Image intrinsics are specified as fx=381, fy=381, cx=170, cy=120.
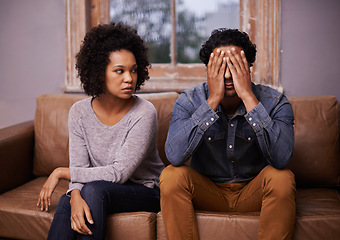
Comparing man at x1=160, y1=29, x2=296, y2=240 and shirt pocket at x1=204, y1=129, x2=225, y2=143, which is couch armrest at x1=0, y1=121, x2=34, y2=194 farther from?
shirt pocket at x1=204, y1=129, x2=225, y2=143

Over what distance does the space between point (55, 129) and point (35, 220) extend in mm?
669

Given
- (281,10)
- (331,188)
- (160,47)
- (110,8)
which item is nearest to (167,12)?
(160,47)

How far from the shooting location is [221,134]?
1.67m

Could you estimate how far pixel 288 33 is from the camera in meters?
2.44

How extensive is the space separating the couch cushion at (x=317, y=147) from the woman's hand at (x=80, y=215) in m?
1.09

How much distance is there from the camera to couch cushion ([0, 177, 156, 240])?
1579 mm

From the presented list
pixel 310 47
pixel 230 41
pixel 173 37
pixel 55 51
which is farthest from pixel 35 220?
pixel 310 47

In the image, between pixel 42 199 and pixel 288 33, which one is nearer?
pixel 42 199

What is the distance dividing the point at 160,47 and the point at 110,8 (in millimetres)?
459

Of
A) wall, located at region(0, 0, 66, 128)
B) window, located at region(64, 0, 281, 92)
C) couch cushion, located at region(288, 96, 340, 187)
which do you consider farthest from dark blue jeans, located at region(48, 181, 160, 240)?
wall, located at region(0, 0, 66, 128)

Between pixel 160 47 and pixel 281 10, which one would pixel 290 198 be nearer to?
pixel 281 10

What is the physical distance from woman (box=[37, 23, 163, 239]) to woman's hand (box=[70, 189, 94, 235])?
11 mm

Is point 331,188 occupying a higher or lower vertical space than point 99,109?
lower

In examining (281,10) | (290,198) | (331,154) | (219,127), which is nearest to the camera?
(290,198)
